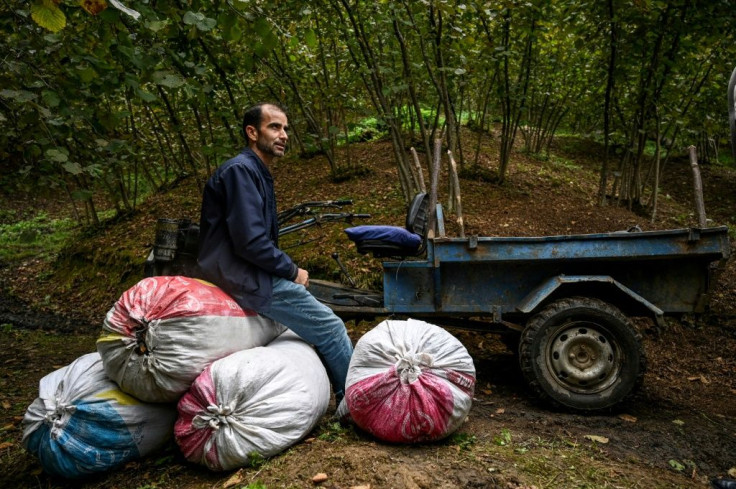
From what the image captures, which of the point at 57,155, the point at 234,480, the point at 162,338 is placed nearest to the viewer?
the point at 234,480

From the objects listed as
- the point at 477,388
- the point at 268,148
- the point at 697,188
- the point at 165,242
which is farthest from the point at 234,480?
the point at 697,188

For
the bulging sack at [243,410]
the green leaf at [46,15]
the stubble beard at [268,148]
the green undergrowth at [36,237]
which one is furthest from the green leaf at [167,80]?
the green undergrowth at [36,237]

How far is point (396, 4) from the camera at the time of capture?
5426 millimetres

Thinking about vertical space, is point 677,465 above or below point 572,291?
below

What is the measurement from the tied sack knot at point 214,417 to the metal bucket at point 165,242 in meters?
1.37

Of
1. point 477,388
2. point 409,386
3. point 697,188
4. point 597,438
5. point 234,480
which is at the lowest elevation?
point 477,388

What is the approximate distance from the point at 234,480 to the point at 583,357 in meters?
2.54

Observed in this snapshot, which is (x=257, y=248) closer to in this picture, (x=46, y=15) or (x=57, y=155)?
(x=46, y=15)

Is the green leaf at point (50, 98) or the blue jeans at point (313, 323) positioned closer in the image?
the blue jeans at point (313, 323)

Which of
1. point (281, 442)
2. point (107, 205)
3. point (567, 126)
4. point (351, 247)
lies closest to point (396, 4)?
point (351, 247)

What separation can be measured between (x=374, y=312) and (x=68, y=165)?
2423 mm

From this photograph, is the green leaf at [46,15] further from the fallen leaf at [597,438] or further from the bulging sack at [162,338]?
the fallen leaf at [597,438]

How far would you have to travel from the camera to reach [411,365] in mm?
2479

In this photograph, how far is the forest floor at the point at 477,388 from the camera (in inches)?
91.0
